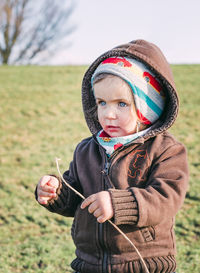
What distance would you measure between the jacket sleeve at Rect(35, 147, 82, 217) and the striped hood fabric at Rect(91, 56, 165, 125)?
1.70ft

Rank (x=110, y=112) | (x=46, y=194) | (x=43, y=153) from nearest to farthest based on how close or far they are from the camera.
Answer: (x=110, y=112) → (x=46, y=194) → (x=43, y=153)

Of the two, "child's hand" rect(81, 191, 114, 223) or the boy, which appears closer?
"child's hand" rect(81, 191, 114, 223)

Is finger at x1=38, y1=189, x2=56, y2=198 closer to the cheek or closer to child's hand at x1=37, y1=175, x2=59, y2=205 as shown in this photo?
child's hand at x1=37, y1=175, x2=59, y2=205

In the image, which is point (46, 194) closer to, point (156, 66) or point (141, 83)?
point (141, 83)

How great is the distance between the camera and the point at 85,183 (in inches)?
75.0

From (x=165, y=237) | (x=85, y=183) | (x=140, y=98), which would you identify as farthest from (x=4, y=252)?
(x=140, y=98)

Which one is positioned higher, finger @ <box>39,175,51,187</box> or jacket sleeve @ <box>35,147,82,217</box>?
finger @ <box>39,175,51,187</box>

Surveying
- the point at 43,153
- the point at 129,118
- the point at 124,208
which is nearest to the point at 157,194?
the point at 124,208

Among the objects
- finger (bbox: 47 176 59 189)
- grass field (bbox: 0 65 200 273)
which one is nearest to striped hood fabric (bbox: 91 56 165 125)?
finger (bbox: 47 176 59 189)

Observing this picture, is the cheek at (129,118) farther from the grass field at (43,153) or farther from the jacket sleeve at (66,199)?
the grass field at (43,153)

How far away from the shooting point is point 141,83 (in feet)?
5.88

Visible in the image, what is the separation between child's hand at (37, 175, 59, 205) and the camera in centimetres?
191

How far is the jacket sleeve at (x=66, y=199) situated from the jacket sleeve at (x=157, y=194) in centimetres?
43

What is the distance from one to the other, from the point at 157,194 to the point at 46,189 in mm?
610
